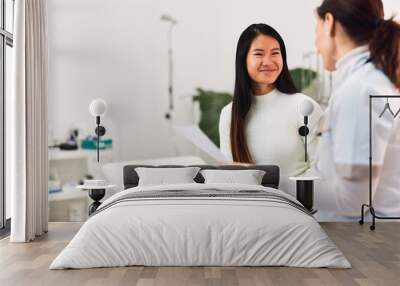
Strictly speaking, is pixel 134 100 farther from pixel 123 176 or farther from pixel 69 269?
pixel 69 269

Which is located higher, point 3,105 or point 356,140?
point 3,105

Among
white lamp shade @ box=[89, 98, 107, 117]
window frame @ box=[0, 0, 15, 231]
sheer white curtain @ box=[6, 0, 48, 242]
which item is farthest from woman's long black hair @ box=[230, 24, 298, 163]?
window frame @ box=[0, 0, 15, 231]

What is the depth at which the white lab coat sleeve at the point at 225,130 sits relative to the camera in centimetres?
732

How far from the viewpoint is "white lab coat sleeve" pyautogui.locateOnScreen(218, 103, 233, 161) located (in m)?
7.32

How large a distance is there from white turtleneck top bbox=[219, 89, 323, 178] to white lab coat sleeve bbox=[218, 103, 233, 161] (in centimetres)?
23

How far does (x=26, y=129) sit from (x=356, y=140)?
12.1 feet

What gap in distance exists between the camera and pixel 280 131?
7.22 metres

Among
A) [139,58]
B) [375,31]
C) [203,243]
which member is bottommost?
[203,243]

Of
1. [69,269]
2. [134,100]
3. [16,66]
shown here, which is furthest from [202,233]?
[134,100]

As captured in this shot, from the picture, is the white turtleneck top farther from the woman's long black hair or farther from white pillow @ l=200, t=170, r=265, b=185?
white pillow @ l=200, t=170, r=265, b=185

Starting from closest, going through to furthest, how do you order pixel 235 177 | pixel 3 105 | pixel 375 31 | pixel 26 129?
1. pixel 26 129
2. pixel 3 105
3. pixel 235 177
4. pixel 375 31

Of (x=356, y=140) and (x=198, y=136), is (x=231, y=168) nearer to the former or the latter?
(x=198, y=136)

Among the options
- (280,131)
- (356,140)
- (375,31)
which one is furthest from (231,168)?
(375,31)

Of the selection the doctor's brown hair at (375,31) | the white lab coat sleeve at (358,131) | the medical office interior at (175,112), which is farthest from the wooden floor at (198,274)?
the doctor's brown hair at (375,31)
